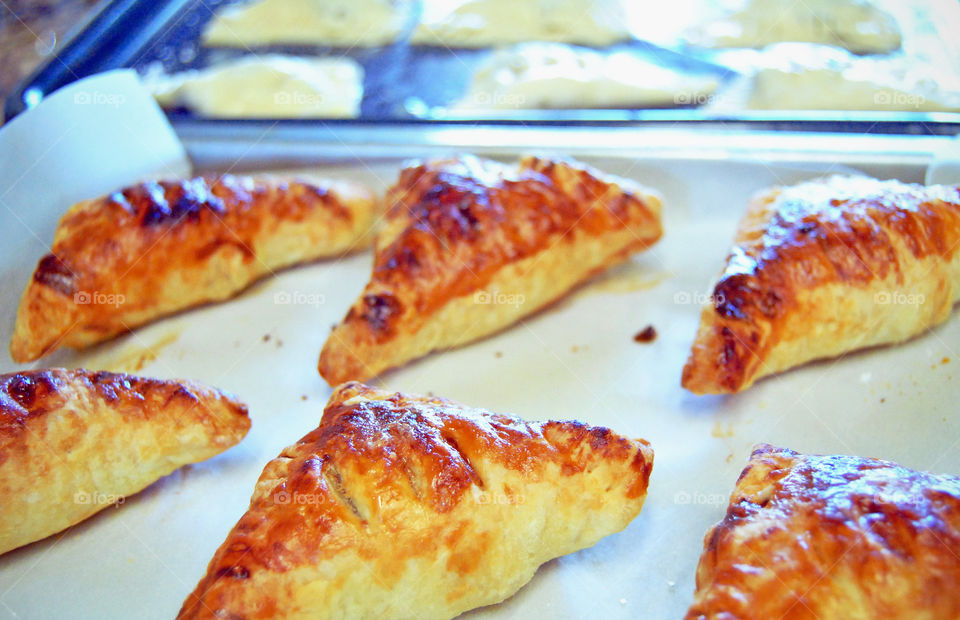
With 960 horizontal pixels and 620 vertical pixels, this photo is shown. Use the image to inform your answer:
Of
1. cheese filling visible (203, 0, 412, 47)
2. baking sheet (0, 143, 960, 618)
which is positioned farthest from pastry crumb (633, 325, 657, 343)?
cheese filling visible (203, 0, 412, 47)

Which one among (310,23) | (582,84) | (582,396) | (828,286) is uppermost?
(310,23)

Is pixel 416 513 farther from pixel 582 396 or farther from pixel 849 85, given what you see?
pixel 849 85

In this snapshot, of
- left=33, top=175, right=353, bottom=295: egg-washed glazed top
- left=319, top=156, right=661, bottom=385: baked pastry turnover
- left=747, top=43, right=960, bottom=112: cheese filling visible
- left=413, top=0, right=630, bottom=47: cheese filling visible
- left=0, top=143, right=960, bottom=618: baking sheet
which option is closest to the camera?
left=0, top=143, right=960, bottom=618: baking sheet

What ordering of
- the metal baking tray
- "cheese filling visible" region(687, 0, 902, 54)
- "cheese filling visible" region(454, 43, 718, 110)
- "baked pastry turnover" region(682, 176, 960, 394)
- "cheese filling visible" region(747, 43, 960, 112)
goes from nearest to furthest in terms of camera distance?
"baked pastry turnover" region(682, 176, 960, 394) → the metal baking tray → "cheese filling visible" region(747, 43, 960, 112) → "cheese filling visible" region(454, 43, 718, 110) → "cheese filling visible" region(687, 0, 902, 54)

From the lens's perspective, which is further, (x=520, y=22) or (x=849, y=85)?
(x=520, y=22)

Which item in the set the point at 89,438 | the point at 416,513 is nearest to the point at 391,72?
the point at 89,438

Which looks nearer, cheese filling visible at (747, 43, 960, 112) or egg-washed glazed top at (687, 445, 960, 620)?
egg-washed glazed top at (687, 445, 960, 620)

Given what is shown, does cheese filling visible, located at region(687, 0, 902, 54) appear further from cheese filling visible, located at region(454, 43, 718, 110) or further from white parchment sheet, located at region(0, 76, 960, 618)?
white parchment sheet, located at region(0, 76, 960, 618)
